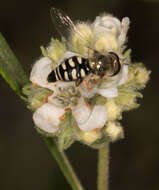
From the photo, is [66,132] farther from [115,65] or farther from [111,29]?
[111,29]

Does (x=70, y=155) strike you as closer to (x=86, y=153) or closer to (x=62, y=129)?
(x=86, y=153)

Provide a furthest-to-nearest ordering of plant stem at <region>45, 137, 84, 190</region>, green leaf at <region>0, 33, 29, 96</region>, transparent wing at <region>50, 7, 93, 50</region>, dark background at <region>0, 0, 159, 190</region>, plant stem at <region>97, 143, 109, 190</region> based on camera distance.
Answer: dark background at <region>0, 0, 159, 190</region> < plant stem at <region>97, 143, 109, 190</region> < plant stem at <region>45, 137, 84, 190</region> < transparent wing at <region>50, 7, 93, 50</region> < green leaf at <region>0, 33, 29, 96</region>

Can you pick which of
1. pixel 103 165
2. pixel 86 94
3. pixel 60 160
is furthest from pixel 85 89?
pixel 103 165

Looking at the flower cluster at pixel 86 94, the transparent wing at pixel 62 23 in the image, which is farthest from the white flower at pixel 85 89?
the transparent wing at pixel 62 23

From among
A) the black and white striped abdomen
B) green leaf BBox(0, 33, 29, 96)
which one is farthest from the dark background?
the black and white striped abdomen

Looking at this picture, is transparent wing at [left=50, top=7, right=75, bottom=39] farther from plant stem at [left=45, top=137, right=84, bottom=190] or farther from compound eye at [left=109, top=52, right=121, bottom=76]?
plant stem at [left=45, top=137, right=84, bottom=190]

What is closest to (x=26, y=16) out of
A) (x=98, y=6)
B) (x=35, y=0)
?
(x=35, y=0)

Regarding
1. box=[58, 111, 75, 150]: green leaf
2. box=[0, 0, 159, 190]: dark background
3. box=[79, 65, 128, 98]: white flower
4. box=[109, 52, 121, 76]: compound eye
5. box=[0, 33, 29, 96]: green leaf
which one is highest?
box=[0, 33, 29, 96]: green leaf

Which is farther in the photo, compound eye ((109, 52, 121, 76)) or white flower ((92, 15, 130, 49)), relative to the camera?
white flower ((92, 15, 130, 49))
